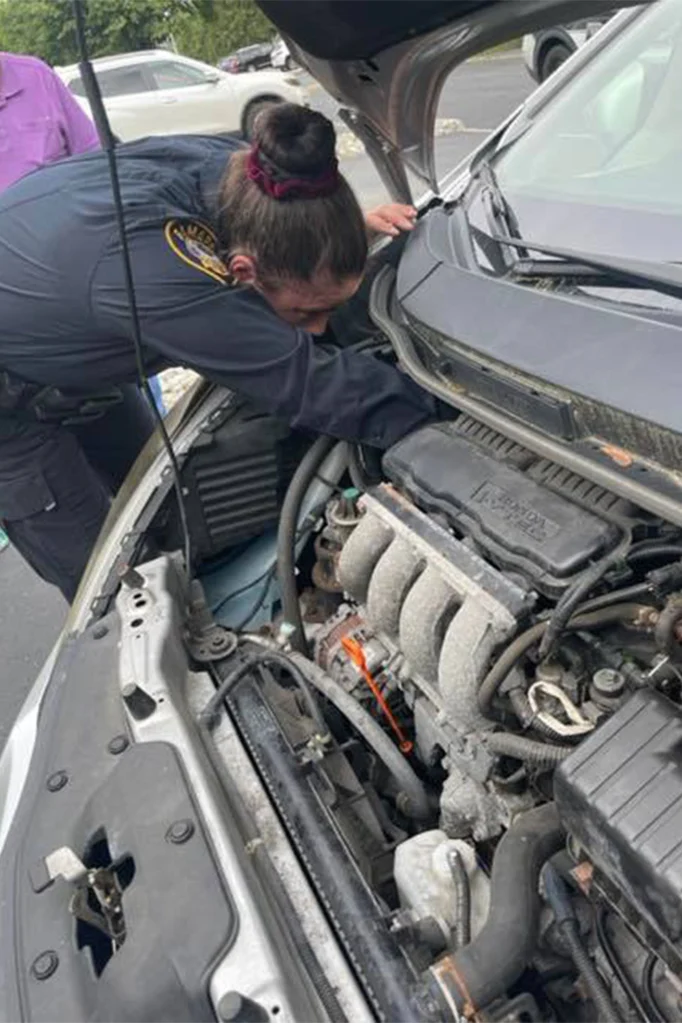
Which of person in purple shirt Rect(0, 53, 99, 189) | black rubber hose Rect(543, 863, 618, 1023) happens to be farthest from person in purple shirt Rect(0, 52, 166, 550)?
black rubber hose Rect(543, 863, 618, 1023)

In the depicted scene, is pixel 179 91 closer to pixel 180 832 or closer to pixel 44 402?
pixel 44 402

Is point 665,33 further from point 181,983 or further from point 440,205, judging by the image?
point 181,983

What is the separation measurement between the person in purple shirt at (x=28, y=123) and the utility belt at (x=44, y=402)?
3.62 ft

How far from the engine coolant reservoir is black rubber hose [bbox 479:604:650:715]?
0.73 ft

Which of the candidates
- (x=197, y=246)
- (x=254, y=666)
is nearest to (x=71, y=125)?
(x=197, y=246)

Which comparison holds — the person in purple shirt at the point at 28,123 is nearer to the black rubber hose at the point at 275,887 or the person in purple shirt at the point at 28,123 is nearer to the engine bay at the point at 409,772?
the engine bay at the point at 409,772

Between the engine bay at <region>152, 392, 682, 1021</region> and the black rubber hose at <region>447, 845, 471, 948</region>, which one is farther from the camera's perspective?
the black rubber hose at <region>447, 845, 471, 948</region>

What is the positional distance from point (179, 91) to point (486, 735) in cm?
1110

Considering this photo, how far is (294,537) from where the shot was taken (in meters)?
1.96

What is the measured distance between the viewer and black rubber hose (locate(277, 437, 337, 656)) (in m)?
1.90

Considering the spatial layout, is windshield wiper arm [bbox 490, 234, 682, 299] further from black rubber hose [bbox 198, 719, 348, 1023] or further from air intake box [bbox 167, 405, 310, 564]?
black rubber hose [bbox 198, 719, 348, 1023]

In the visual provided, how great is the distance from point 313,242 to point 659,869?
4.27ft

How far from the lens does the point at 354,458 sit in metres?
1.98

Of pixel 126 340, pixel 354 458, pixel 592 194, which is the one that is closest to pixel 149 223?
pixel 126 340
